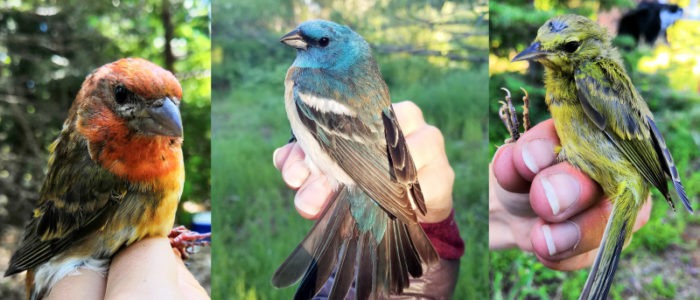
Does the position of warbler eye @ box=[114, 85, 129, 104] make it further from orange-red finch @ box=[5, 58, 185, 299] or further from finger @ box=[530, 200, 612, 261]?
finger @ box=[530, 200, 612, 261]

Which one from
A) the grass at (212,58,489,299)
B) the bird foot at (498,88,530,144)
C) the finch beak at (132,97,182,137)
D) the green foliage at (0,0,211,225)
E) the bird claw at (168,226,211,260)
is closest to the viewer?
the finch beak at (132,97,182,137)

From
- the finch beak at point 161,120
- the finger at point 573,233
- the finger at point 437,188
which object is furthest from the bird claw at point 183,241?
the finger at point 573,233

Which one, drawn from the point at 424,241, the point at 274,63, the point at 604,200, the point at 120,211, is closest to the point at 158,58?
the point at 274,63

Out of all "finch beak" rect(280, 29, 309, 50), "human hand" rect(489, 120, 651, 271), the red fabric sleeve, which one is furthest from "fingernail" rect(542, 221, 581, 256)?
"finch beak" rect(280, 29, 309, 50)

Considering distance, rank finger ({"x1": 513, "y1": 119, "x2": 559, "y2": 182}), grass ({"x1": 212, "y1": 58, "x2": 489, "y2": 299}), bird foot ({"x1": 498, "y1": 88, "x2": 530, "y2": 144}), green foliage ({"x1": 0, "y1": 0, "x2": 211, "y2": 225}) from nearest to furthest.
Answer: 1. finger ({"x1": 513, "y1": 119, "x2": 559, "y2": 182})
2. bird foot ({"x1": 498, "y1": 88, "x2": 530, "y2": 144})
3. grass ({"x1": 212, "y1": 58, "x2": 489, "y2": 299})
4. green foliage ({"x1": 0, "y1": 0, "x2": 211, "y2": 225})

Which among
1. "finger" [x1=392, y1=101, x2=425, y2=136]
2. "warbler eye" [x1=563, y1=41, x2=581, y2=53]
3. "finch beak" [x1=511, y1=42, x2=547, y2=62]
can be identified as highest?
"warbler eye" [x1=563, y1=41, x2=581, y2=53]

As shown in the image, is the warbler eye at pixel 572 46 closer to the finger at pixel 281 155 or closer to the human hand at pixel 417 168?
the human hand at pixel 417 168

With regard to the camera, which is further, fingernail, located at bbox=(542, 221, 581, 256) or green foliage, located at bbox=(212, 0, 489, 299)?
green foliage, located at bbox=(212, 0, 489, 299)

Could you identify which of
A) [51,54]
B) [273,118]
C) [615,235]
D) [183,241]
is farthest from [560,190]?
[51,54]
